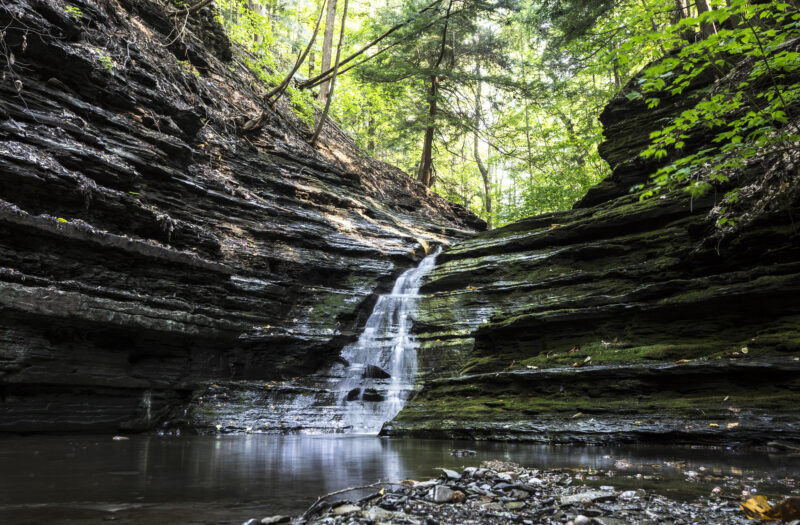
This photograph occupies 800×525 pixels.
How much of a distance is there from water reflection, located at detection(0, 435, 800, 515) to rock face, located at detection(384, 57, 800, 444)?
2.15 ft

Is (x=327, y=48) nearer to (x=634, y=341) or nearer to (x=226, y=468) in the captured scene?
(x=634, y=341)

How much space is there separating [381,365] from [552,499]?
7102mm

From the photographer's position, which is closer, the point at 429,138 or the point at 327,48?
the point at 429,138

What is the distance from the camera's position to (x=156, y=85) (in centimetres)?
1105

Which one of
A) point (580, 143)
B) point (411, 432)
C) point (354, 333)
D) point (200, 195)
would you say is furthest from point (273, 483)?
point (580, 143)

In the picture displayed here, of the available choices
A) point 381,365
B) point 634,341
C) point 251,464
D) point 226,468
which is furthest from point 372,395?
point 226,468

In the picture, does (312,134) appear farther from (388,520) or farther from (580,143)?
(388,520)

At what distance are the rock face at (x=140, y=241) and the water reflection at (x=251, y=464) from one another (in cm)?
145

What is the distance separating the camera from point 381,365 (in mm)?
9594

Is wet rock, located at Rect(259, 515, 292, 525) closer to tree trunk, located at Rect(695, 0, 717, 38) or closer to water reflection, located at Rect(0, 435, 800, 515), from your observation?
water reflection, located at Rect(0, 435, 800, 515)

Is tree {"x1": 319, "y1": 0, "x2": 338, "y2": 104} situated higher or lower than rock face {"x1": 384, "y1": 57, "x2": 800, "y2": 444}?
higher

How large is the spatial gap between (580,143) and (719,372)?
14.0 meters

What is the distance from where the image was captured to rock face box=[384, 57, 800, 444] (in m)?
5.54

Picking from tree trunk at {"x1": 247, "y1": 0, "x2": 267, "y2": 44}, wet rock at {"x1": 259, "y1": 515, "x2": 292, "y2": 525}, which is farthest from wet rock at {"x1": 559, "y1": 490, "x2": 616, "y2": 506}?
tree trunk at {"x1": 247, "y1": 0, "x2": 267, "y2": 44}
